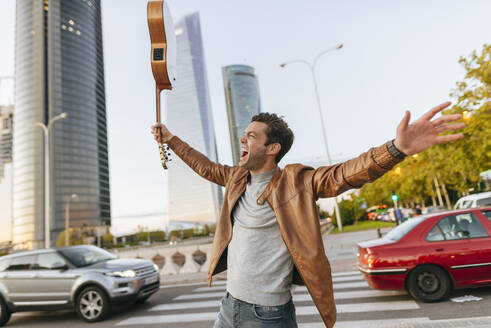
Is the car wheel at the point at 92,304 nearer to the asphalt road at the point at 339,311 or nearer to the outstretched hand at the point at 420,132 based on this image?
the asphalt road at the point at 339,311

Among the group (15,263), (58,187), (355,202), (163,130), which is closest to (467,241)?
(163,130)

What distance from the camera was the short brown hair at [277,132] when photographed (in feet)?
7.16

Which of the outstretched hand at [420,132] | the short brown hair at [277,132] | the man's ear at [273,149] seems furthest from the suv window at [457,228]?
the outstretched hand at [420,132]

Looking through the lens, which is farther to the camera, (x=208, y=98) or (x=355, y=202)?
(x=208, y=98)

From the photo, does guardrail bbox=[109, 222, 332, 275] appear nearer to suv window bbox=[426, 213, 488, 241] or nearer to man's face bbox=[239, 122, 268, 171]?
suv window bbox=[426, 213, 488, 241]

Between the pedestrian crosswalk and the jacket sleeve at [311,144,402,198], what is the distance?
12.3ft

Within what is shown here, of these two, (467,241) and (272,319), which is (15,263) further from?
(467,241)

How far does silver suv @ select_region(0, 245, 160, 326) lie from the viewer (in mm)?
6645

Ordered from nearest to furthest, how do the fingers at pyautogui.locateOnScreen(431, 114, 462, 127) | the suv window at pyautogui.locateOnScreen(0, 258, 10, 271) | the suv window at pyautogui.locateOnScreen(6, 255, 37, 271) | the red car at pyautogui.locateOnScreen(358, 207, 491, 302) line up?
the fingers at pyautogui.locateOnScreen(431, 114, 462, 127), the red car at pyautogui.locateOnScreen(358, 207, 491, 302), the suv window at pyautogui.locateOnScreen(6, 255, 37, 271), the suv window at pyautogui.locateOnScreen(0, 258, 10, 271)

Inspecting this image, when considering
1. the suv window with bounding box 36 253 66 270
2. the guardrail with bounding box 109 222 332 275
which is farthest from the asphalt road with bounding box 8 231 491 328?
the guardrail with bounding box 109 222 332 275

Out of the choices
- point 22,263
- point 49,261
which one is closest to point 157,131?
point 49,261

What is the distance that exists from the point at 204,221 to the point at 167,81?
14928cm

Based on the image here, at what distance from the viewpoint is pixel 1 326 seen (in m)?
7.10

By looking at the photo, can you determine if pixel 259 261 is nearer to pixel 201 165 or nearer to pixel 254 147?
pixel 254 147
